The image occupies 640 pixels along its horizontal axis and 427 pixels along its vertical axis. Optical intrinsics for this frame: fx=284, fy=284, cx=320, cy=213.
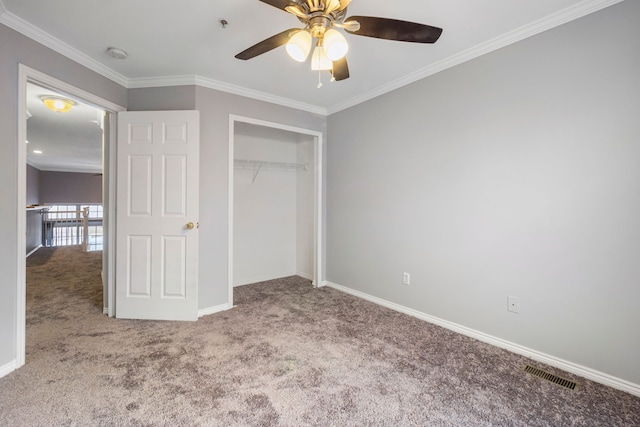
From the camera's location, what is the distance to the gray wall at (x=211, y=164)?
2955mm

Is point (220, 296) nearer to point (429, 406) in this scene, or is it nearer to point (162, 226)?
point (162, 226)

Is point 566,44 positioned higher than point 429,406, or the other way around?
point 566,44

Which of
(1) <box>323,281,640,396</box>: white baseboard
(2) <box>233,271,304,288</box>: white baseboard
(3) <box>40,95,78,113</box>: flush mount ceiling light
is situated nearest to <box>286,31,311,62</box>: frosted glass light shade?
(1) <box>323,281,640,396</box>: white baseboard

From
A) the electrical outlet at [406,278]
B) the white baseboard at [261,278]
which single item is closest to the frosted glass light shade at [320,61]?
the electrical outlet at [406,278]

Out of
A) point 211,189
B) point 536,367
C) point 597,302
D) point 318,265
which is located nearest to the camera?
point 597,302

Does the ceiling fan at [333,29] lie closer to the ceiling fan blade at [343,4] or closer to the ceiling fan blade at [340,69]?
the ceiling fan blade at [343,4]

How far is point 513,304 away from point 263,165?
11.4 feet

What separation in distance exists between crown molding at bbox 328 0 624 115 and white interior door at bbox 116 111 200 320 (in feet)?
7.00

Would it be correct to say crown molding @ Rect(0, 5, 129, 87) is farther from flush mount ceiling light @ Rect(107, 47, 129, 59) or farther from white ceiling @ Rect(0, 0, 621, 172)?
flush mount ceiling light @ Rect(107, 47, 129, 59)

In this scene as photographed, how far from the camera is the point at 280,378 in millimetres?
1911

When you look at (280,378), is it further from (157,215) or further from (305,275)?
(305,275)

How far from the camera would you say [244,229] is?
4.21 meters

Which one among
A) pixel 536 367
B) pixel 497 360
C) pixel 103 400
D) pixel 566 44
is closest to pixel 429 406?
pixel 497 360

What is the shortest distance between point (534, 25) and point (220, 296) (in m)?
3.66
